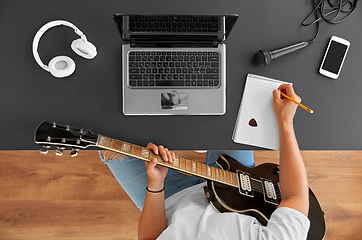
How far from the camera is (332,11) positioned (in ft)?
2.91

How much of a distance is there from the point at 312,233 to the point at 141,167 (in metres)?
0.79

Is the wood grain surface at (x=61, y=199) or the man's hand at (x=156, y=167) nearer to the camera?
the man's hand at (x=156, y=167)

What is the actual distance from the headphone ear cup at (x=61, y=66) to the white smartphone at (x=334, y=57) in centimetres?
98

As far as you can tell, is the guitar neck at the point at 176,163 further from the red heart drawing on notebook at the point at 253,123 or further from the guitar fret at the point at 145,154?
the red heart drawing on notebook at the point at 253,123

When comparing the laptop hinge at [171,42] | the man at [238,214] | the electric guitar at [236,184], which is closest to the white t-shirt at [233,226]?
the man at [238,214]

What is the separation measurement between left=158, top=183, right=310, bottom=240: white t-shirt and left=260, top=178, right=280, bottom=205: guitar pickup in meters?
0.15

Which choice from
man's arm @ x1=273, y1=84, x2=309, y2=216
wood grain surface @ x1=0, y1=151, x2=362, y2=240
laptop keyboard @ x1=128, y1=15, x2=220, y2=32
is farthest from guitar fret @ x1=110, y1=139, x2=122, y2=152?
wood grain surface @ x1=0, y1=151, x2=362, y2=240

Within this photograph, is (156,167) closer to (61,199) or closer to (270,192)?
(270,192)

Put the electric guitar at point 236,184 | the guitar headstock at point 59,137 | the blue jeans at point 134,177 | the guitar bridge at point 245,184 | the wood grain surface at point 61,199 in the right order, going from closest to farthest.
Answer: the guitar headstock at point 59,137 < the electric guitar at point 236,184 < the guitar bridge at point 245,184 < the blue jeans at point 134,177 < the wood grain surface at point 61,199

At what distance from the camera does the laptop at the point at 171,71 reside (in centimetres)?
83

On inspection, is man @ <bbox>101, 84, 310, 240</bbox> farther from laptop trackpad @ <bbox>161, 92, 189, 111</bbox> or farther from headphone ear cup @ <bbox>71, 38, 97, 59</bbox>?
headphone ear cup @ <bbox>71, 38, 97, 59</bbox>

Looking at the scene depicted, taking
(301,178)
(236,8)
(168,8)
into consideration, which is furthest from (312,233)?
(168,8)

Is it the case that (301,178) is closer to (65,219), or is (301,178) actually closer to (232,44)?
(232,44)

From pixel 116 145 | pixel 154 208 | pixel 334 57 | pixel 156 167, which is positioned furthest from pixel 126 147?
pixel 334 57
